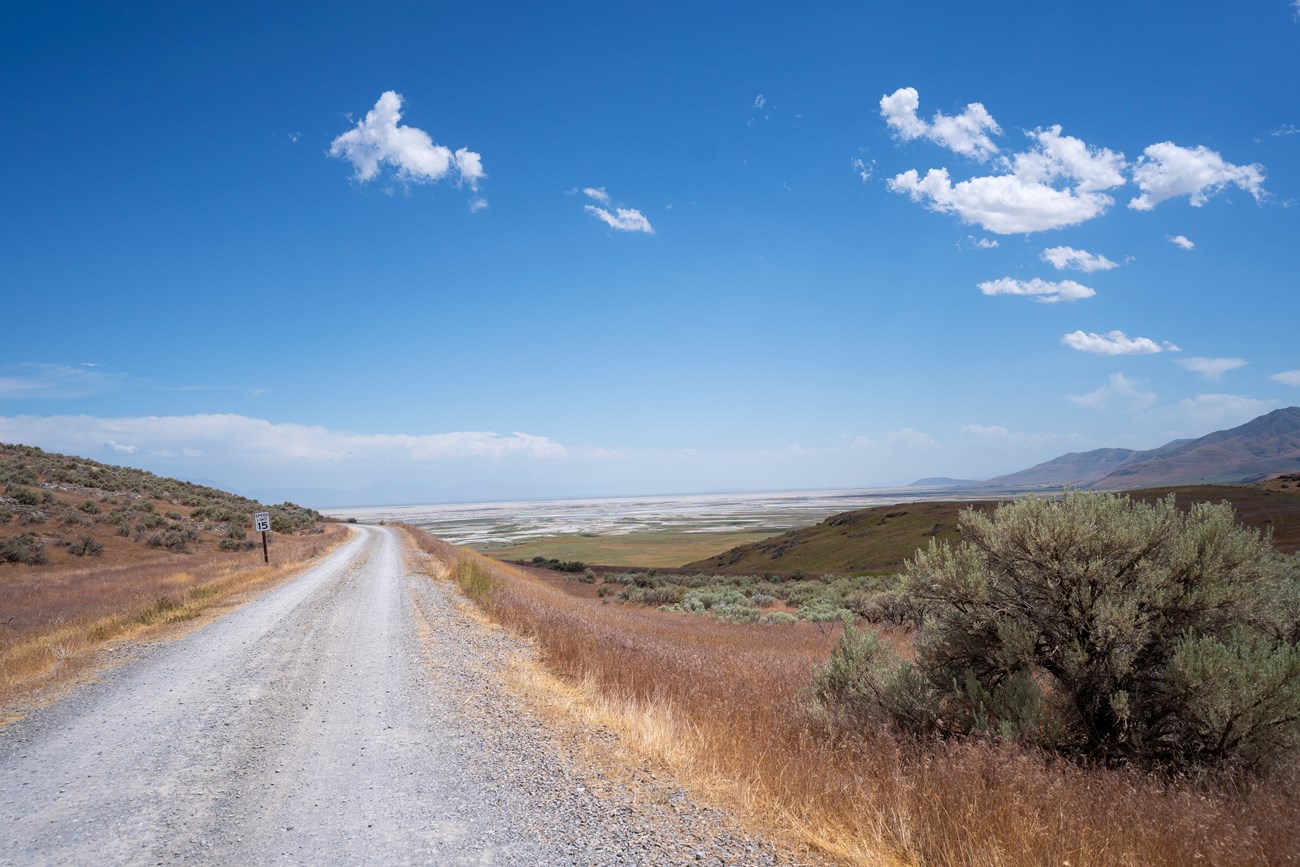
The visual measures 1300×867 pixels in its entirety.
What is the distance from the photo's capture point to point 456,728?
7023 millimetres

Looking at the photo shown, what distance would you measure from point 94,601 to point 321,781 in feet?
57.1

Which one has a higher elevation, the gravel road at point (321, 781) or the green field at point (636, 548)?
the gravel road at point (321, 781)

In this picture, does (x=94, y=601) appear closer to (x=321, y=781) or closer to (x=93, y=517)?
(x=321, y=781)

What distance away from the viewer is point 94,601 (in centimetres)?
1767

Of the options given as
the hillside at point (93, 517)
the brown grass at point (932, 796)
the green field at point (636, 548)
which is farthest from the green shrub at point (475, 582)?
the green field at point (636, 548)

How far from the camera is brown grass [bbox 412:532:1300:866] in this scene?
3.66m

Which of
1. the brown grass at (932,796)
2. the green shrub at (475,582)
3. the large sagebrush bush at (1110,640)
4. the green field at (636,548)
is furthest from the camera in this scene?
the green field at (636,548)

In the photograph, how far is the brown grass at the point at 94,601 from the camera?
10.6 m

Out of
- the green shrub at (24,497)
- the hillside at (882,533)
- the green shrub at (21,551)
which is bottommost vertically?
the hillside at (882,533)

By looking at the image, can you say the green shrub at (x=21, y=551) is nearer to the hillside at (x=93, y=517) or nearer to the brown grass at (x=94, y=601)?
the hillside at (x=93, y=517)

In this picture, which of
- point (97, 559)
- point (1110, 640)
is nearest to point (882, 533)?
point (97, 559)

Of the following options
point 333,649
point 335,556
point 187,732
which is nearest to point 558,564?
point 335,556

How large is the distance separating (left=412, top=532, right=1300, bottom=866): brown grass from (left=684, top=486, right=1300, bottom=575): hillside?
46.1 meters

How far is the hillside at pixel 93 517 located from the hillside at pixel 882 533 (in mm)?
36960
